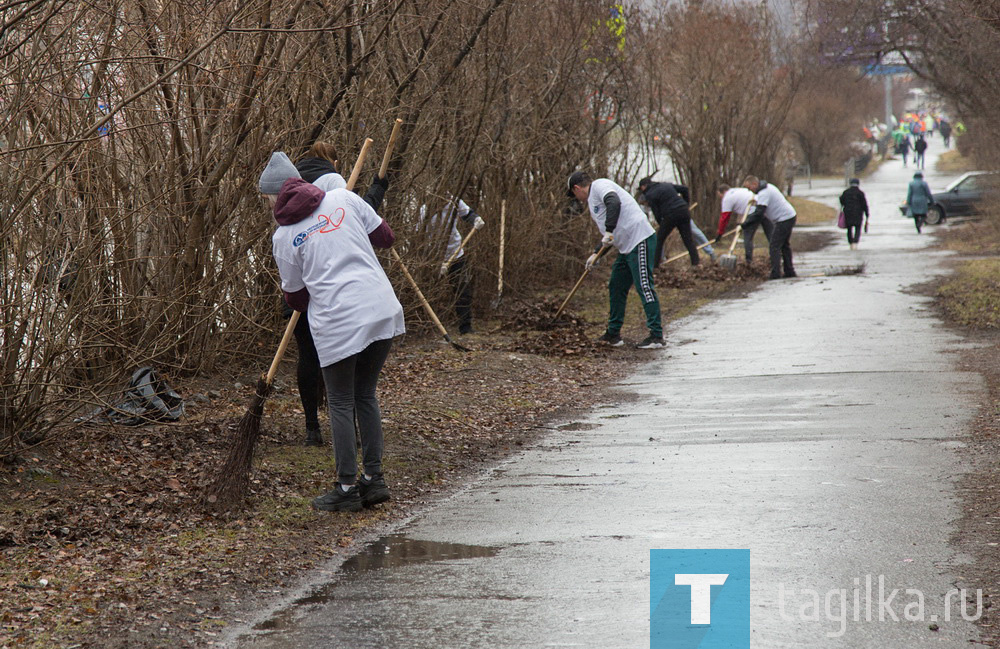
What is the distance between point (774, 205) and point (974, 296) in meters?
5.19

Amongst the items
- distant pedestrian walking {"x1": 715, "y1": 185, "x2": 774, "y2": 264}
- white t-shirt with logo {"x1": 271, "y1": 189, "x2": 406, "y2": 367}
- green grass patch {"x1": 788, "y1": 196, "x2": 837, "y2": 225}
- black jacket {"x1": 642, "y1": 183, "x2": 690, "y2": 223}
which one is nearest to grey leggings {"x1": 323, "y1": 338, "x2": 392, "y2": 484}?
white t-shirt with logo {"x1": 271, "y1": 189, "x2": 406, "y2": 367}

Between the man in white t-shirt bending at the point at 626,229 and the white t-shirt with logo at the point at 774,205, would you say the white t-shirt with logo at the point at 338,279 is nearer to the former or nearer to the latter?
the man in white t-shirt bending at the point at 626,229

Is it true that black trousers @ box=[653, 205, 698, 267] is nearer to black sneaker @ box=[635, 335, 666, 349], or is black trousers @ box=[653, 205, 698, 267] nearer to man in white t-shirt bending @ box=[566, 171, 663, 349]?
black sneaker @ box=[635, 335, 666, 349]

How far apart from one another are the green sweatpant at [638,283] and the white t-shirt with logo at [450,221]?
1.70 metres

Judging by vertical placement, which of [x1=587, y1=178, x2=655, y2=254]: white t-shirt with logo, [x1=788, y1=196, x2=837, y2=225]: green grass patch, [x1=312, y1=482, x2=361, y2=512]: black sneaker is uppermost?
[x1=587, y1=178, x2=655, y2=254]: white t-shirt with logo

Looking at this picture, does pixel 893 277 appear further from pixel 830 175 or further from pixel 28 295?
pixel 830 175

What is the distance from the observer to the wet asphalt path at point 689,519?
4383 mm

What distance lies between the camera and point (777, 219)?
20.0 metres

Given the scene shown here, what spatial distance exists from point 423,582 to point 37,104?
3.99 m

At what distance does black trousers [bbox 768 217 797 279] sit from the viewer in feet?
65.2

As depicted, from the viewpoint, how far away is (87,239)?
7074mm

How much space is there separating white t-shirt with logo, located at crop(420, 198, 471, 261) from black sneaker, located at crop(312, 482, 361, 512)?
21.8 feet

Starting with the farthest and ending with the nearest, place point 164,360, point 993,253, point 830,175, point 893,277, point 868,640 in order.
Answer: point 830,175 → point 993,253 → point 893,277 → point 164,360 → point 868,640

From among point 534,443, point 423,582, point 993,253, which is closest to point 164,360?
point 534,443
